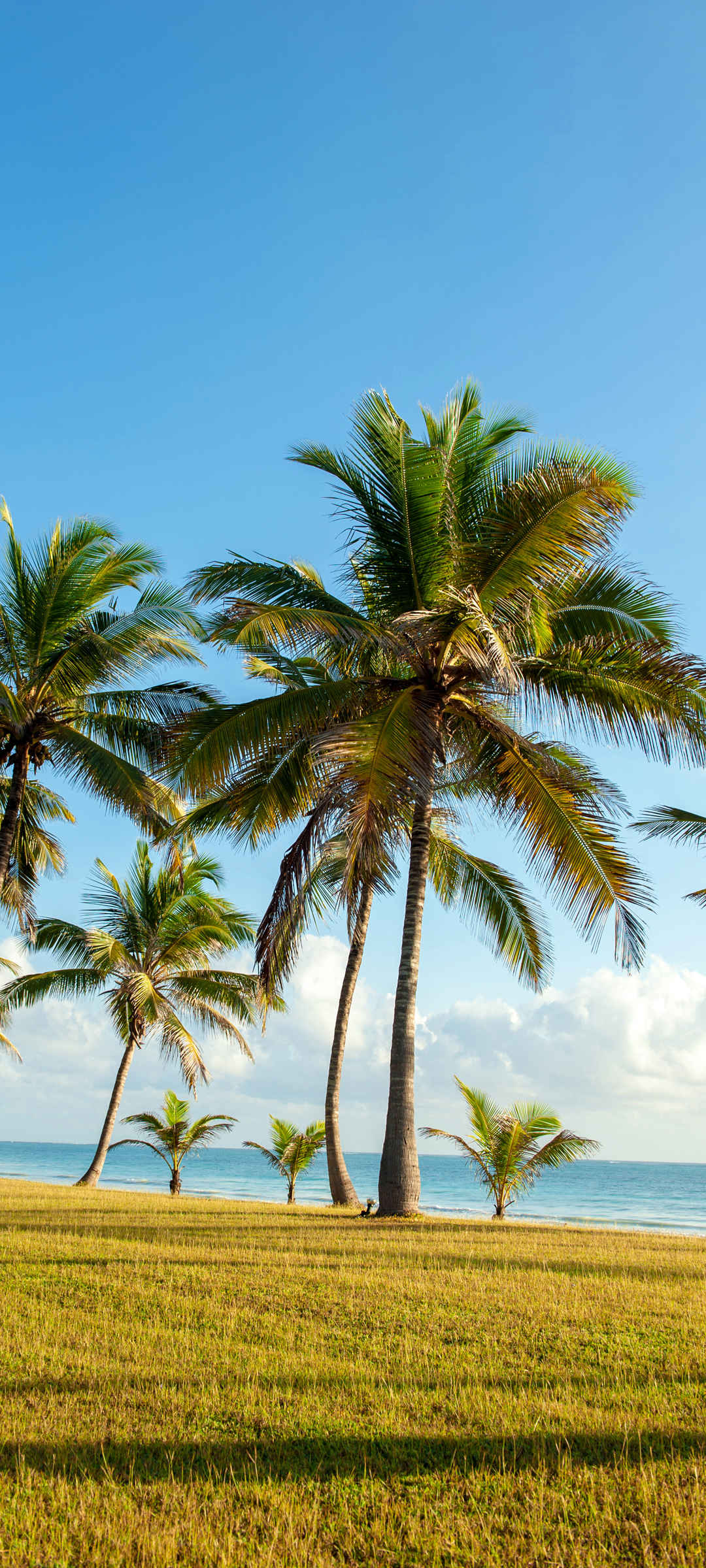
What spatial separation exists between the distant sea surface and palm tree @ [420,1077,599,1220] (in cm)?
1282

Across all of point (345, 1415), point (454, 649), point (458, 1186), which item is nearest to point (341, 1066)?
point (454, 649)

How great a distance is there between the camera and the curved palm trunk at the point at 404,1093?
11430mm

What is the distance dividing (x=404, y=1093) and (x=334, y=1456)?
317 inches

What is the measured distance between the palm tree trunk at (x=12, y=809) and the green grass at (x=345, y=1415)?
763cm

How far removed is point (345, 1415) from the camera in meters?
3.93

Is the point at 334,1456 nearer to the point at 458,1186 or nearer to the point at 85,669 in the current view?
the point at 85,669

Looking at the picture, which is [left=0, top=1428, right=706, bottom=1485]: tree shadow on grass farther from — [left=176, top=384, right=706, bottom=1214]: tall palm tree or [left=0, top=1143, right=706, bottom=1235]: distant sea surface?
[left=0, top=1143, right=706, bottom=1235]: distant sea surface

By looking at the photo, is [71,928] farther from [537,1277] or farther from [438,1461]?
[438,1461]

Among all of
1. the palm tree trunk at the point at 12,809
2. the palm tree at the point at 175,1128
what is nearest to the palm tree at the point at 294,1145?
the palm tree at the point at 175,1128

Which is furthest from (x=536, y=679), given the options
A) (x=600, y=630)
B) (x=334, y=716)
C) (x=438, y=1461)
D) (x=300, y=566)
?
(x=438, y=1461)

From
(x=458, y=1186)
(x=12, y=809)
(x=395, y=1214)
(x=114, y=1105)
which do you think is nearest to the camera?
(x=395, y=1214)

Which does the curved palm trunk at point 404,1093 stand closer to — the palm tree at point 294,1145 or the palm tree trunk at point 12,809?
the palm tree trunk at point 12,809

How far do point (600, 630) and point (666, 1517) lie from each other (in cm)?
979

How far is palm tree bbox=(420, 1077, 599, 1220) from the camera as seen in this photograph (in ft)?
56.6
